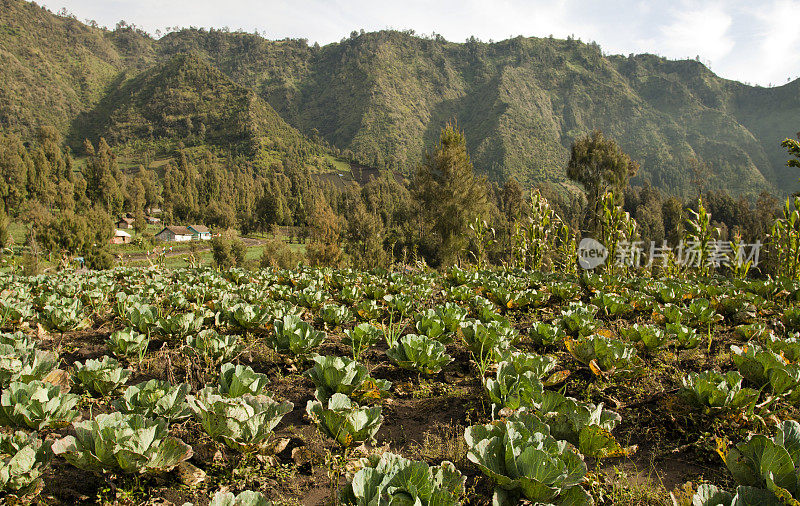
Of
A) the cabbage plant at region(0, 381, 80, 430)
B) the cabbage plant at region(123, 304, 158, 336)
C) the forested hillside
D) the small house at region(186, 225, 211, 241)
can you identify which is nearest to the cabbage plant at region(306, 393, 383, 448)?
the cabbage plant at region(0, 381, 80, 430)

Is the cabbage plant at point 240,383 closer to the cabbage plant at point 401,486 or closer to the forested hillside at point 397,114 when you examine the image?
the cabbage plant at point 401,486

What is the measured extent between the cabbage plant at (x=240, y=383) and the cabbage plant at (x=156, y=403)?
0.68 ft

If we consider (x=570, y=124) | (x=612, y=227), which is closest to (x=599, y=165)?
(x=612, y=227)

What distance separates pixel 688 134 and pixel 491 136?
94.3 metres

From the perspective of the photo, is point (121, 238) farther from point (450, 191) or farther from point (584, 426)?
point (584, 426)

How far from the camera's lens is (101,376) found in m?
2.57

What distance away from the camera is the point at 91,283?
7152 mm

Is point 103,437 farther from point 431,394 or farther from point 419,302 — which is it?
point 419,302

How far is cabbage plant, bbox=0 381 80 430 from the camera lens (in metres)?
2.00

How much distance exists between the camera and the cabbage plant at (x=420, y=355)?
9.78ft

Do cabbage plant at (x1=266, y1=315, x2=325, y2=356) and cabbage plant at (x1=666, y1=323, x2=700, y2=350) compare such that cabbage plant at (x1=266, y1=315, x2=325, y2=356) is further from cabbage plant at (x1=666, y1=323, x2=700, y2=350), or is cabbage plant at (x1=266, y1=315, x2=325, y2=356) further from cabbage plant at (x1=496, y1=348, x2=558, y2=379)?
cabbage plant at (x1=666, y1=323, x2=700, y2=350)

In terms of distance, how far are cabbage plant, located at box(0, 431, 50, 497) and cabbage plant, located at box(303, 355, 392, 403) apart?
125 cm

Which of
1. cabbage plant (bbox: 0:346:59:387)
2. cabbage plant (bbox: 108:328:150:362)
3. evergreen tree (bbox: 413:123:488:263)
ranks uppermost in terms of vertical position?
evergreen tree (bbox: 413:123:488:263)

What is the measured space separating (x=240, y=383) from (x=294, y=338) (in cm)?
93
